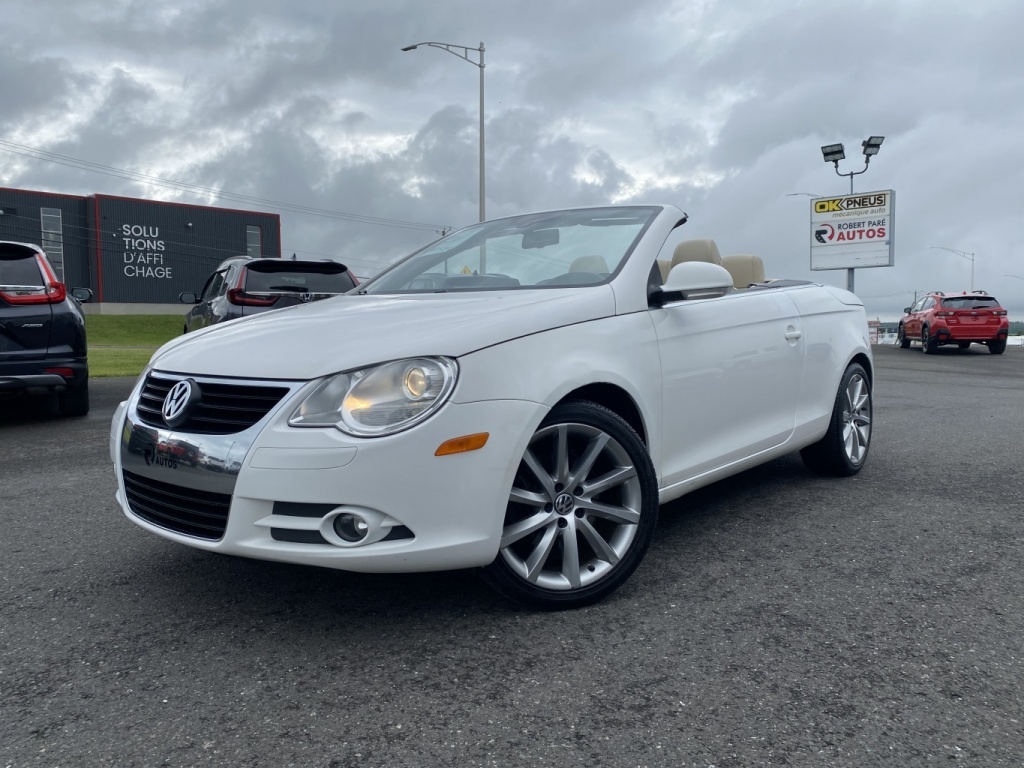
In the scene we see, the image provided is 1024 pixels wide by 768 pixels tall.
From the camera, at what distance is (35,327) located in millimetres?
7438

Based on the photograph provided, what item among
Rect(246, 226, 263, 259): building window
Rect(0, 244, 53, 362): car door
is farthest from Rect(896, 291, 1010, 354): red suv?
Rect(246, 226, 263, 259): building window

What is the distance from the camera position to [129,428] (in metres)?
3.25

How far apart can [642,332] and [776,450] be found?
4.53 feet

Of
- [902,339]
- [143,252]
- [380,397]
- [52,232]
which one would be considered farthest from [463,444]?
[143,252]

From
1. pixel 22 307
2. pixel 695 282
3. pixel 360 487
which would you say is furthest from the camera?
pixel 22 307

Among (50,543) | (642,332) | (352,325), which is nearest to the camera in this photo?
(352,325)

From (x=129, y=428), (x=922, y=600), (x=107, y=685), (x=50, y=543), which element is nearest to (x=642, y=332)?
(x=922, y=600)

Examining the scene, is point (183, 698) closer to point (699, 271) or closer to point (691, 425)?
point (691, 425)

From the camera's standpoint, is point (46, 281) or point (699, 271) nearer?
point (699, 271)

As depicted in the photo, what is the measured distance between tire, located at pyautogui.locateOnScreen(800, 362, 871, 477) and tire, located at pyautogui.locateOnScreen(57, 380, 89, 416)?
20.8 feet

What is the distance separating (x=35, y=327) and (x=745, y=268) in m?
5.66

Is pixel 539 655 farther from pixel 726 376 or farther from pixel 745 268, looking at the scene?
pixel 745 268

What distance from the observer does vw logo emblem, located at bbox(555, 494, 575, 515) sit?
311 cm

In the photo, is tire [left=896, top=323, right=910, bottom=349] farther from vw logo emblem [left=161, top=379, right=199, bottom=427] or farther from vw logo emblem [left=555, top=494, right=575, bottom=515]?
vw logo emblem [left=161, top=379, right=199, bottom=427]
